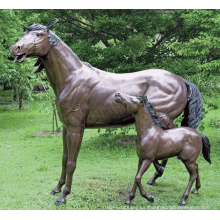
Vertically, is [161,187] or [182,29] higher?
[182,29]

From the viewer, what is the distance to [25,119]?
623 inches

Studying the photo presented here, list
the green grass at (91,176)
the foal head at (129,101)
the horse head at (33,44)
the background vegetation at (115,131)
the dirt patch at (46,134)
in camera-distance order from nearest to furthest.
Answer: the foal head at (129,101) < the horse head at (33,44) < the green grass at (91,176) < the background vegetation at (115,131) < the dirt patch at (46,134)

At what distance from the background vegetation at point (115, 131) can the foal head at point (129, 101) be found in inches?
61.1

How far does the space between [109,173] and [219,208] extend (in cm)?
285

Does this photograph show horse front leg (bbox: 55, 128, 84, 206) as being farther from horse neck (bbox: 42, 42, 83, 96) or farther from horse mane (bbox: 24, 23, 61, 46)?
horse mane (bbox: 24, 23, 61, 46)

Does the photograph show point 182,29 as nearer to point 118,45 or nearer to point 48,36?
point 118,45

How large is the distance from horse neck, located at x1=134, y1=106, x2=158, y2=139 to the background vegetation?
1.18 m

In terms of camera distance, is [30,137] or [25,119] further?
[25,119]

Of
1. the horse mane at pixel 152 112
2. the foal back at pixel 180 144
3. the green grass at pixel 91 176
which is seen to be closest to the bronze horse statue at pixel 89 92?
the horse mane at pixel 152 112

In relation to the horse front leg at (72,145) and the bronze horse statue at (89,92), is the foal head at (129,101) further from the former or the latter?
the horse front leg at (72,145)

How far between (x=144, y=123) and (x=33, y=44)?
2.03 meters

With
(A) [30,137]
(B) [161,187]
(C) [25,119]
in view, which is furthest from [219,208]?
(C) [25,119]

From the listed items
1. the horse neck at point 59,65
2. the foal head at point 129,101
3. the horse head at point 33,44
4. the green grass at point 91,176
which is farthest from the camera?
the green grass at point 91,176

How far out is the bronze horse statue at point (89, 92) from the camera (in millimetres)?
5648
